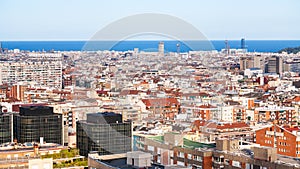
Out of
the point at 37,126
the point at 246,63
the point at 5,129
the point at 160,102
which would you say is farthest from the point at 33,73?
the point at 37,126

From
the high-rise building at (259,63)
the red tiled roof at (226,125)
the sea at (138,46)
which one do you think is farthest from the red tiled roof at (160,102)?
the high-rise building at (259,63)

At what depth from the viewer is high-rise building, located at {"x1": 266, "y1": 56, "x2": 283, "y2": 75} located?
2970cm

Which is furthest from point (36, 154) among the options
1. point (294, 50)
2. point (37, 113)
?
point (294, 50)

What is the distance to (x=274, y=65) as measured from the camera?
30156 mm

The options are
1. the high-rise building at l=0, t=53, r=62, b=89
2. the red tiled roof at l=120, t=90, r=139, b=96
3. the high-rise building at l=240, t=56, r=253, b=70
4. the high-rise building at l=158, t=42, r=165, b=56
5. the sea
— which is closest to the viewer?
the sea

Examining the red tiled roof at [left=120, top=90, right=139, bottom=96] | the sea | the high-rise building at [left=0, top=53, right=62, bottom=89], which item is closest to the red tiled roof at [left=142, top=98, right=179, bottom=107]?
the sea

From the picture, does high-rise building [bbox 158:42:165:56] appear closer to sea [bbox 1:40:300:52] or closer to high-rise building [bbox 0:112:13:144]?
sea [bbox 1:40:300:52]

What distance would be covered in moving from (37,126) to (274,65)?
883 inches

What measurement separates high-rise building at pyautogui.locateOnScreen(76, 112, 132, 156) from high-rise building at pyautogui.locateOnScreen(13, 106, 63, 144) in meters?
0.79

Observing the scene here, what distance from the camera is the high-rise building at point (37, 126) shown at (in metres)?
8.66

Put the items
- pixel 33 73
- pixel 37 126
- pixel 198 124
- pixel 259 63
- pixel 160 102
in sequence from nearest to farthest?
pixel 37 126, pixel 198 124, pixel 160 102, pixel 33 73, pixel 259 63

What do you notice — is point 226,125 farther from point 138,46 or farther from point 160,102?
point 138,46

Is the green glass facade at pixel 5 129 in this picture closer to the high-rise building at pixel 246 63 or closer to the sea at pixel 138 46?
the sea at pixel 138 46

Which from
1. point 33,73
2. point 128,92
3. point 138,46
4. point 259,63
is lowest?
point 128,92
